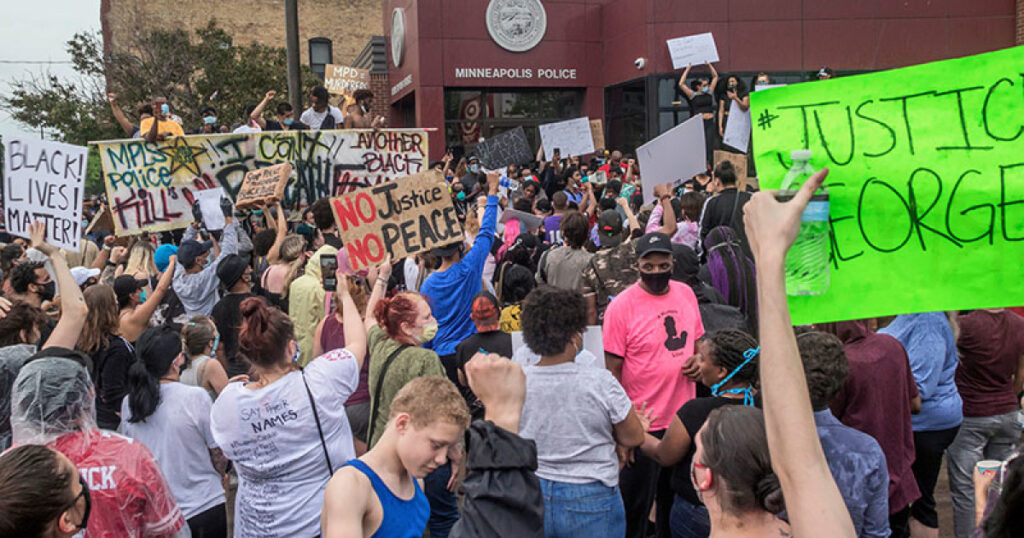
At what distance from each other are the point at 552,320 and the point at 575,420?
0.46 m

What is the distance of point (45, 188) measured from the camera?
606cm

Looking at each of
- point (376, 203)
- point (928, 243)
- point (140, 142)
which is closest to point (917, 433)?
point (928, 243)

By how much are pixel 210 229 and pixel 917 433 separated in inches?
277

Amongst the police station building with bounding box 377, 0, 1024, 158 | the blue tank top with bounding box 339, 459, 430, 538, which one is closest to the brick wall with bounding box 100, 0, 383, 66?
the police station building with bounding box 377, 0, 1024, 158

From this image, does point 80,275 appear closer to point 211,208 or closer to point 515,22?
point 211,208

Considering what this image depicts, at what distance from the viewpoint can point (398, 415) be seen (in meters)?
2.90

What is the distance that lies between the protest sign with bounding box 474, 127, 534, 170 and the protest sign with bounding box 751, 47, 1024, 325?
10639mm

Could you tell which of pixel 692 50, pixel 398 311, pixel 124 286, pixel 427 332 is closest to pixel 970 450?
pixel 427 332

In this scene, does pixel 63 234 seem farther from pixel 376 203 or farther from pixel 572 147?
pixel 572 147

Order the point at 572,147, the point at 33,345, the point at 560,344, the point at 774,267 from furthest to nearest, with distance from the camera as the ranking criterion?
the point at 572,147 < the point at 33,345 < the point at 560,344 < the point at 774,267

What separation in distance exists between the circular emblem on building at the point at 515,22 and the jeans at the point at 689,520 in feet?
65.3

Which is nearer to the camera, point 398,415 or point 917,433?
point 398,415

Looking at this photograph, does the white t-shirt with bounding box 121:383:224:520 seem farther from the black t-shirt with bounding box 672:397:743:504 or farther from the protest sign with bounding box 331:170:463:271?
the black t-shirt with bounding box 672:397:743:504

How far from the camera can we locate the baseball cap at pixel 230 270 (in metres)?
6.17
